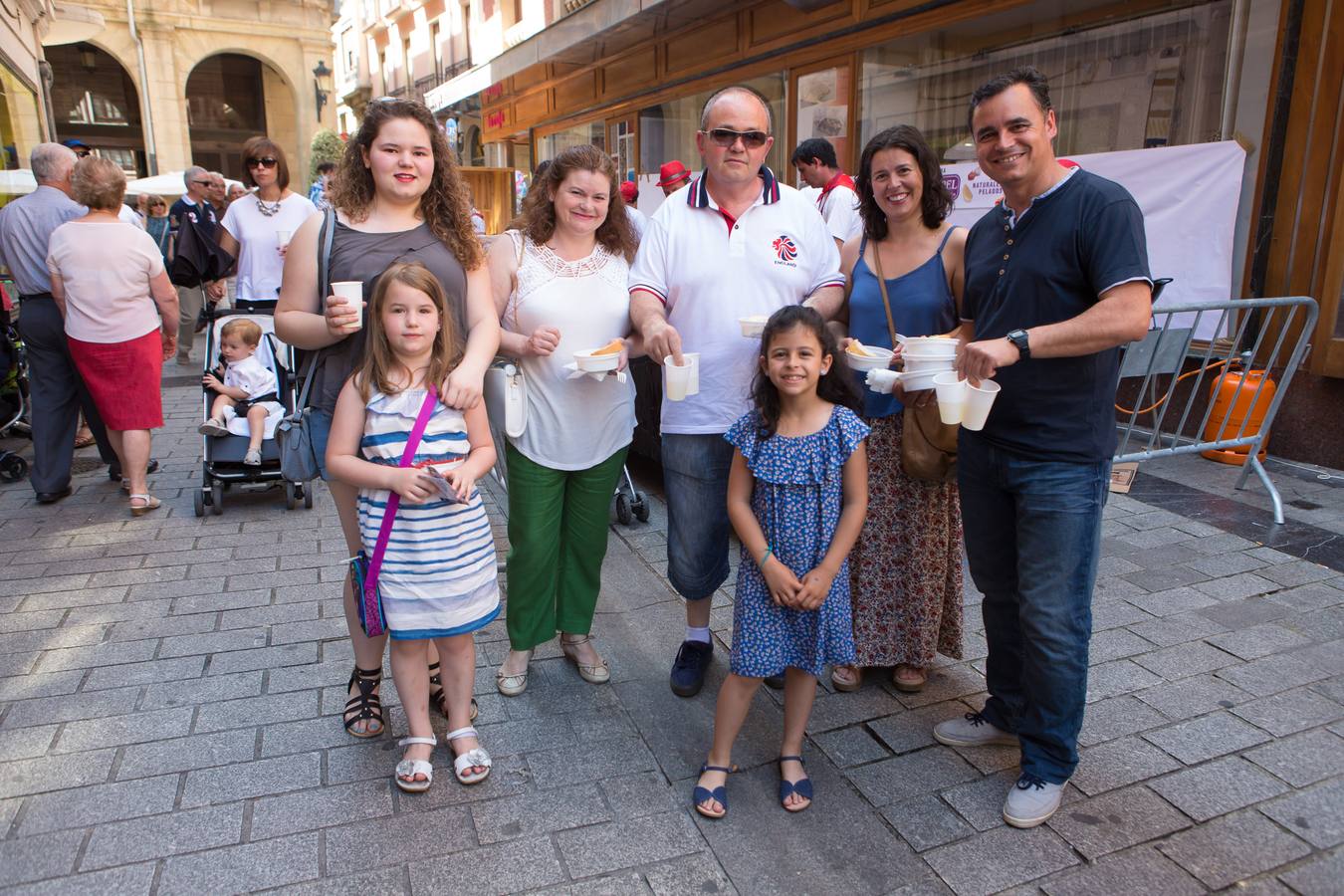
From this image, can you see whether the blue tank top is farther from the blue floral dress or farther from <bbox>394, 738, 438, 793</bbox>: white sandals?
<bbox>394, 738, 438, 793</bbox>: white sandals

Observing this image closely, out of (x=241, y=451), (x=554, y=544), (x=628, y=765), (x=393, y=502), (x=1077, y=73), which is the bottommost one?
(x=628, y=765)

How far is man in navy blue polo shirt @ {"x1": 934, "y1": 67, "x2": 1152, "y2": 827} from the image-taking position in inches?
91.7

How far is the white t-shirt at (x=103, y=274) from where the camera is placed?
5188 millimetres

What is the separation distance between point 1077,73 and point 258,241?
653 centimetres

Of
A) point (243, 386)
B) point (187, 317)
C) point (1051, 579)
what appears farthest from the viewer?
point (187, 317)

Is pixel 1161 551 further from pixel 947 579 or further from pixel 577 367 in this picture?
pixel 577 367

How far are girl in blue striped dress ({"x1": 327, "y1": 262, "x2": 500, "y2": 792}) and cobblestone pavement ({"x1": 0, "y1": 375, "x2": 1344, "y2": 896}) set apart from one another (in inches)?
14.0

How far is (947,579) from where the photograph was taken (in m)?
3.35

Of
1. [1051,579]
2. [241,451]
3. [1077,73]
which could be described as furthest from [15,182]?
[1051,579]

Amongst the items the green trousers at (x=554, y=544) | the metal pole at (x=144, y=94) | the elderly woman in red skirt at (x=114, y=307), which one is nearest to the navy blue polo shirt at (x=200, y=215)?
the elderly woman in red skirt at (x=114, y=307)

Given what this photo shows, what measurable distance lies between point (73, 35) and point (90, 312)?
58.1 feet

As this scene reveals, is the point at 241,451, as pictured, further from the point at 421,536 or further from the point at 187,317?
the point at 187,317

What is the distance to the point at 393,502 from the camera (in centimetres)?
264

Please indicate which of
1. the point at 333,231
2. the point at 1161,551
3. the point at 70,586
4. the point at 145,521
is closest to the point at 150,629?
the point at 70,586
